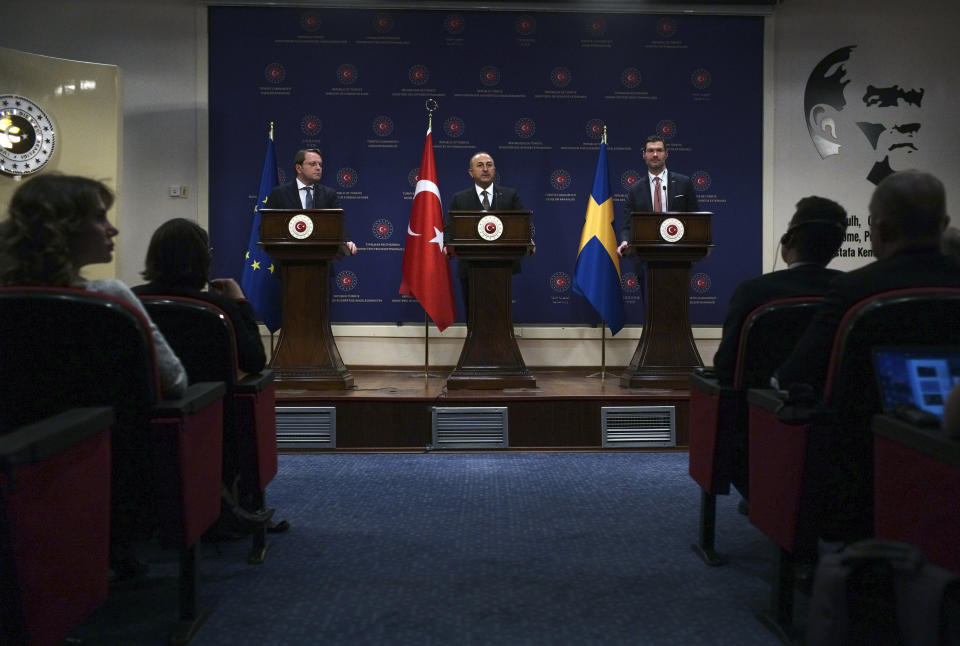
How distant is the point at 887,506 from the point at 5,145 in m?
6.39

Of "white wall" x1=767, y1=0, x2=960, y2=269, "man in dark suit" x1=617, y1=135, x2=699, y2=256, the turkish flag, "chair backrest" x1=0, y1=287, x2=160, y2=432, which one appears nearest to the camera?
"chair backrest" x1=0, y1=287, x2=160, y2=432

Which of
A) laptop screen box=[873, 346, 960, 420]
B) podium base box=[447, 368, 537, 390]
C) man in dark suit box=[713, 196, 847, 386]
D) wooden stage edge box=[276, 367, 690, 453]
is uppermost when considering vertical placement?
man in dark suit box=[713, 196, 847, 386]

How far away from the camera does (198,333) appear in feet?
7.82

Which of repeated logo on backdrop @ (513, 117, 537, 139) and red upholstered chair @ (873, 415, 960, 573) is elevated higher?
repeated logo on backdrop @ (513, 117, 537, 139)

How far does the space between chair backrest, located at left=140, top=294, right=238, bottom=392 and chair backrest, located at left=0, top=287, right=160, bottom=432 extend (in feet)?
1.92

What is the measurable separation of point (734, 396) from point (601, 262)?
3611 millimetres

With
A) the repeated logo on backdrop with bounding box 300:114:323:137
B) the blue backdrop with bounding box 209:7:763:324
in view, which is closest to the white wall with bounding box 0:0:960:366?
the blue backdrop with bounding box 209:7:763:324

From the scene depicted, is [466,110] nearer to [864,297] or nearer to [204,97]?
[204,97]

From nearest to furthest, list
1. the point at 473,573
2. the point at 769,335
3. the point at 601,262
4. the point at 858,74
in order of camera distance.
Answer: the point at 769,335 → the point at 473,573 → the point at 601,262 → the point at 858,74

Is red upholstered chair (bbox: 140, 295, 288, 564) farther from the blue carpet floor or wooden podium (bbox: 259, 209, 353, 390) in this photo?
wooden podium (bbox: 259, 209, 353, 390)

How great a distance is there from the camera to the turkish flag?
569cm

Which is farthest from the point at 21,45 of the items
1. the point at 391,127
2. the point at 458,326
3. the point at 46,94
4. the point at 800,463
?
the point at 800,463

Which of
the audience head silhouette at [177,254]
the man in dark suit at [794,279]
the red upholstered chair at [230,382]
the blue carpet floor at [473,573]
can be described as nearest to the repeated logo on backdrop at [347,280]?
the blue carpet floor at [473,573]

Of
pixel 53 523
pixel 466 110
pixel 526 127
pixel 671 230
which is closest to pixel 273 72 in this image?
pixel 466 110
